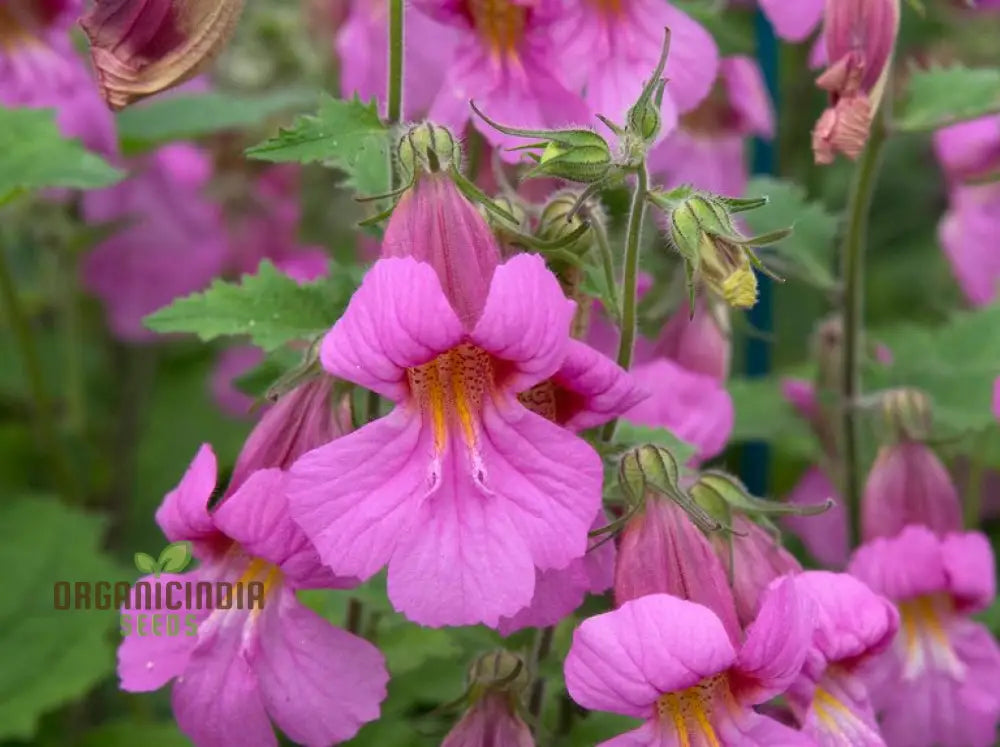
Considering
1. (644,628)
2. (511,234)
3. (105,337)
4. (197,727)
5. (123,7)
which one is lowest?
(105,337)

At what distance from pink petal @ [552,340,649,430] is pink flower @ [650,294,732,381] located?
408 mm

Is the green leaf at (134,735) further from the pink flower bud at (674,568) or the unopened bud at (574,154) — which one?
the unopened bud at (574,154)

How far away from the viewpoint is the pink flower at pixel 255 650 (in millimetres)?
850

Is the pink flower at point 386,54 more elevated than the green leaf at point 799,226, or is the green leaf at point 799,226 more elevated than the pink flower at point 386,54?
the pink flower at point 386,54

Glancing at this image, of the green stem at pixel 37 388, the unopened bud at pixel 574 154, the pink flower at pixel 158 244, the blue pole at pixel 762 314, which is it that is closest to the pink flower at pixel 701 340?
the blue pole at pixel 762 314

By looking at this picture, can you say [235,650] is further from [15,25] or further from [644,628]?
[15,25]

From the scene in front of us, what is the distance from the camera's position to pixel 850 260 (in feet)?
4.45

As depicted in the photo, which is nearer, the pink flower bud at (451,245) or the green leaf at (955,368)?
the pink flower bud at (451,245)

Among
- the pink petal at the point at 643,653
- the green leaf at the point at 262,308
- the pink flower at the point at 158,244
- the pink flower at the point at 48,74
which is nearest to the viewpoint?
the pink petal at the point at 643,653

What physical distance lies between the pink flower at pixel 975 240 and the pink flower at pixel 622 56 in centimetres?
68

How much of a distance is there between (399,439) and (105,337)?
157cm

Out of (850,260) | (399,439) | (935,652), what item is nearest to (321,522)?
(399,439)

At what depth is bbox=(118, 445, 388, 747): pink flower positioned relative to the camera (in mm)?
850

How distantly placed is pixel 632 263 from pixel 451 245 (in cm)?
13
